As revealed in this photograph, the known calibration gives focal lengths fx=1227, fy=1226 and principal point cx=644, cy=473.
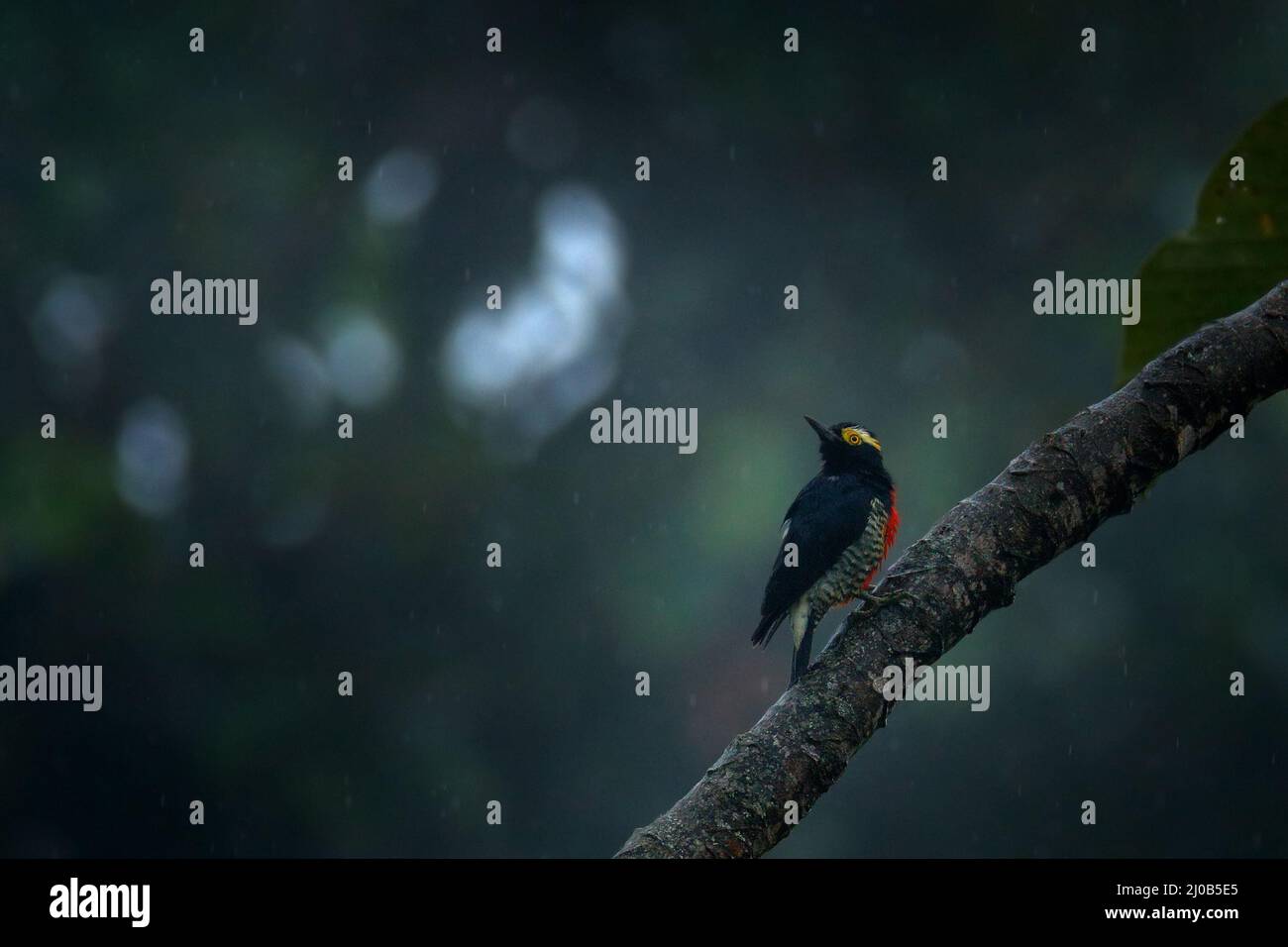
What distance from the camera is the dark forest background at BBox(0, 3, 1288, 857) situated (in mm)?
11969

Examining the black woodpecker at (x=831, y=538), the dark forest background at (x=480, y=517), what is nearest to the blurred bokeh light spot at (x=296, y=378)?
the dark forest background at (x=480, y=517)

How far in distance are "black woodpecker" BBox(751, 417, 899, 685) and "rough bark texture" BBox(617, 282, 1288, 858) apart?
131 cm

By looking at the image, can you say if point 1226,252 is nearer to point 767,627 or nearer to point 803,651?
point 803,651

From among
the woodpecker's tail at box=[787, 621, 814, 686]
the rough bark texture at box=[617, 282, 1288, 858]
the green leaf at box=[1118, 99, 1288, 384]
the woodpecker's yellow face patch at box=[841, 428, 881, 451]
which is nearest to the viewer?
the rough bark texture at box=[617, 282, 1288, 858]

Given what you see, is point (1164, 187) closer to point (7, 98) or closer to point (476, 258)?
point (476, 258)

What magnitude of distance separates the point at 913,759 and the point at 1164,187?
6.76m

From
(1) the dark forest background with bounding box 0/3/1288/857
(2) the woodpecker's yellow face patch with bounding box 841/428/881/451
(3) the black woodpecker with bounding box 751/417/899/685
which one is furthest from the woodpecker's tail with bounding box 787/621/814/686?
(1) the dark forest background with bounding box 0/3/1288/857

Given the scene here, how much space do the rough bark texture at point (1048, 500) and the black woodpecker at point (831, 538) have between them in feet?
4.31

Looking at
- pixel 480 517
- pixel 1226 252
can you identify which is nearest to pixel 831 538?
pixel 1226 252

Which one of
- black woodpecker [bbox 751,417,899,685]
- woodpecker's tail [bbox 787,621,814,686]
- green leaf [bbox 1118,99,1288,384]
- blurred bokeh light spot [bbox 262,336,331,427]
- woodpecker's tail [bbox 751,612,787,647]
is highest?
blurred bokeh light spot [bbox 262,336,331,427]

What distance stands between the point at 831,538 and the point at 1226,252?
61.3 inches

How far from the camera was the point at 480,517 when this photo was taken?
13.0 metres

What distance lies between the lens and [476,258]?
1474cm

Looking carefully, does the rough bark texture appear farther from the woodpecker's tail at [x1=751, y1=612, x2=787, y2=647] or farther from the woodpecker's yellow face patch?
the woodpecker's yellow face patch
